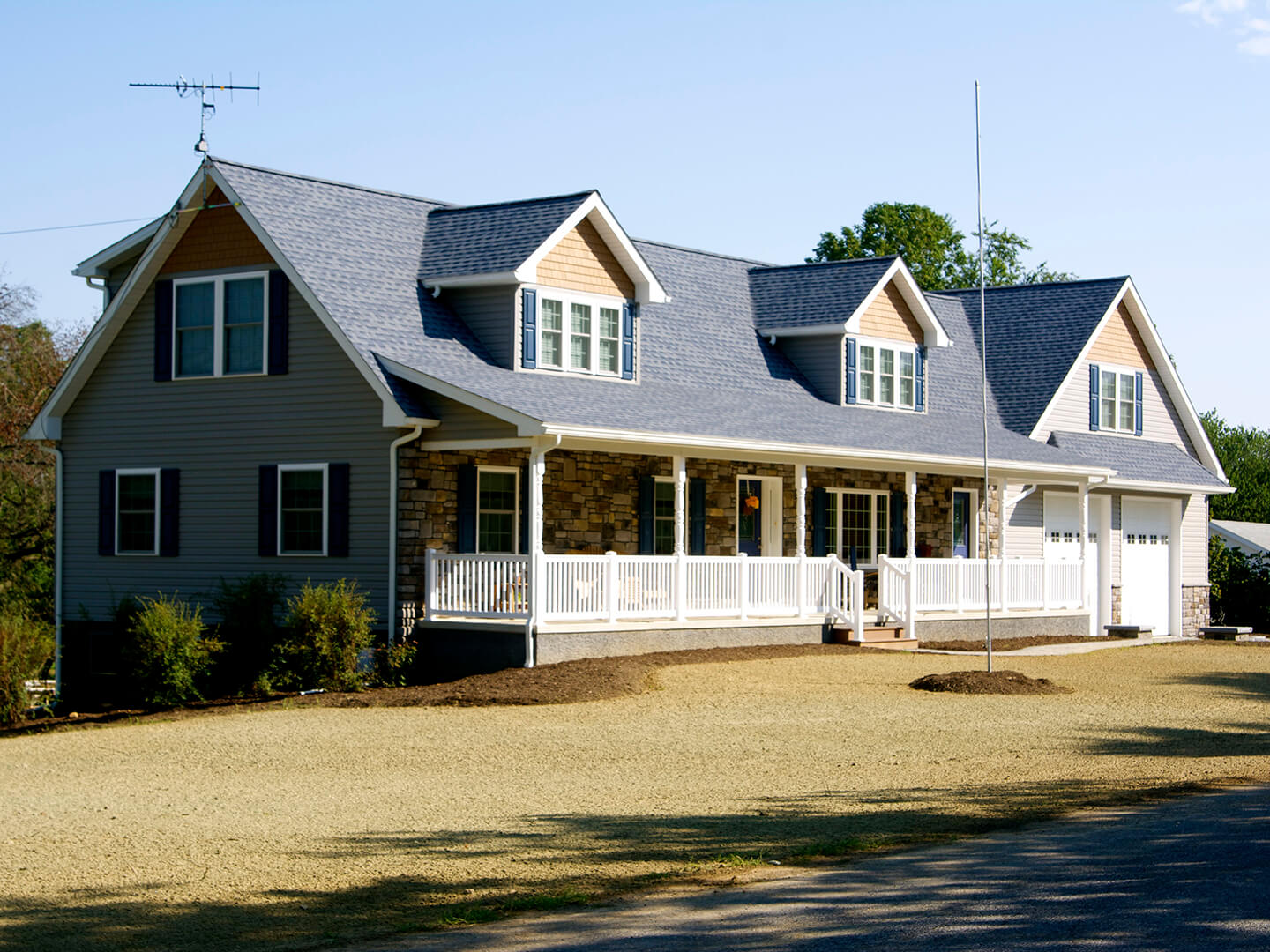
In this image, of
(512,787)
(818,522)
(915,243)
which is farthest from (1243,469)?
(512,787)

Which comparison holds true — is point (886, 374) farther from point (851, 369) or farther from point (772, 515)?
point (772, 515)

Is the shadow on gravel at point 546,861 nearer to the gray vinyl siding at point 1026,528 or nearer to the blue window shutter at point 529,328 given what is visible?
the blue window shutter at point 529,328

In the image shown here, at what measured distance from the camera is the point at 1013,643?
26.4 metres

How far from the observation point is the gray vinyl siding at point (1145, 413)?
3288 cm

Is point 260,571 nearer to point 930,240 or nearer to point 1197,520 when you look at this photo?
point 1197,520

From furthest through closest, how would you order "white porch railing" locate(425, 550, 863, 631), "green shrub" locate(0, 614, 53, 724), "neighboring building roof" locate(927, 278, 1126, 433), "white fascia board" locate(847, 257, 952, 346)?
1. "neighboring building roof" locate(927, 278, 1126, 433)
2. "white fascia board" locate(847, 257, 952, 346)
3. "white porch railing" locate(425, 550, 863, 631)
4. "green shrub" locate(0, 614, 53, 724)

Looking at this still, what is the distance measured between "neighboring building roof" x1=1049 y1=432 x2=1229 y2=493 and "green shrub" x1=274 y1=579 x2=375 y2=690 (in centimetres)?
1683

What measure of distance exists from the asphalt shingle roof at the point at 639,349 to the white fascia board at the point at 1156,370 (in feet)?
5.42

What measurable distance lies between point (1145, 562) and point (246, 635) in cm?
2080

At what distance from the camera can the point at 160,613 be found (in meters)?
20.9

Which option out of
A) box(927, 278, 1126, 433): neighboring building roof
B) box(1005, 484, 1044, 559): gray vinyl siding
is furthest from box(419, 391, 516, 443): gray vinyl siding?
box(927, 278, 1126, 433): neighboring building roof

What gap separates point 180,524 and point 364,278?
15.8 feet

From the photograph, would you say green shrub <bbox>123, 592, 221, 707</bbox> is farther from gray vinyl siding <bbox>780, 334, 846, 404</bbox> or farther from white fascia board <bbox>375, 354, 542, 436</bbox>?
gray vinyl siding <bbox>780, 334, 846, 404</bbox>

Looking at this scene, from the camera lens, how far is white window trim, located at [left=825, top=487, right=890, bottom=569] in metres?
28.2
